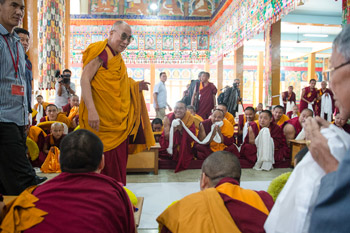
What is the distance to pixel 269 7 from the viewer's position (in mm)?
6629

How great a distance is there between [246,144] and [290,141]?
2.55 ft

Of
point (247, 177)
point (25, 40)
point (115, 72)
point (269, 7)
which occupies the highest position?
point (269, 7)

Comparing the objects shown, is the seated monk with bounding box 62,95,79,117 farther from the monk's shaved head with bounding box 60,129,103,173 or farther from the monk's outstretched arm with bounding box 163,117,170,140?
the monk's shaved head with bounding box 60,129,103,173

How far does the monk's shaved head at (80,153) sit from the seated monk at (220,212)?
403 mm

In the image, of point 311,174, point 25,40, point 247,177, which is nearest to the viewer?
point 311,174

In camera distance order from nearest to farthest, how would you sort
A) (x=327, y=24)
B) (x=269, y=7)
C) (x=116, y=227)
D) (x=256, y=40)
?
1. (x=116, y=227)
2. (x=269, y=7)
3. (x=327, y=24)
4. (x=256, y=40)

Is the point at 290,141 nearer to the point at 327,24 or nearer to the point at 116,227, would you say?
the point at 116,227

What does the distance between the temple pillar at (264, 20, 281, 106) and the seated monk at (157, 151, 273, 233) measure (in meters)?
7.31

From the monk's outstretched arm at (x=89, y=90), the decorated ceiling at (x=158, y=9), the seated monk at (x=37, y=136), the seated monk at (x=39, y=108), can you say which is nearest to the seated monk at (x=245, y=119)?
the seated monk at (x=37, y=136)

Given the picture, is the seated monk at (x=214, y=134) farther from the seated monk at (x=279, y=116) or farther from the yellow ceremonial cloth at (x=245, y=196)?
the yellow ceremonial cloth at (x=245, y=196)

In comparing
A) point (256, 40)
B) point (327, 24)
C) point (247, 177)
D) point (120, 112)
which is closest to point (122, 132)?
point (120, 112)

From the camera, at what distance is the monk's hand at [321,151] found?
68 centimetres

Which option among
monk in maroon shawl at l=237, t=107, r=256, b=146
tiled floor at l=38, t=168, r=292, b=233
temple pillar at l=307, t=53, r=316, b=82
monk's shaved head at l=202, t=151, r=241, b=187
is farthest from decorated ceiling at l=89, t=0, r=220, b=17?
monk's shaved head at l=202, t=151, r=241, b=187

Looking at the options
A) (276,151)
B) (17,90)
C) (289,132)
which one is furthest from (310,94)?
(17,90)
